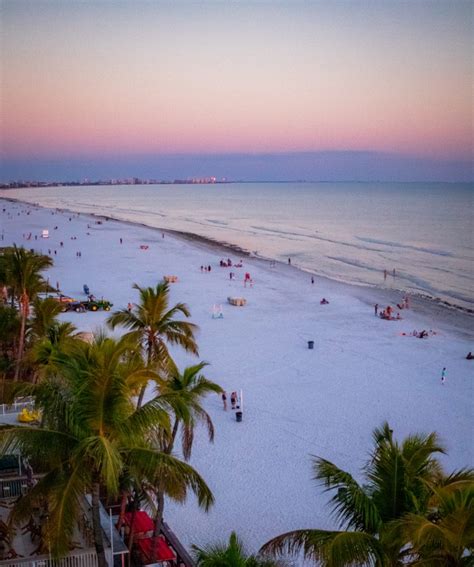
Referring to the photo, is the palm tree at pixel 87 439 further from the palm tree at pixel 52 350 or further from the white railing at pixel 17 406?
the white railing at pixel 17 406

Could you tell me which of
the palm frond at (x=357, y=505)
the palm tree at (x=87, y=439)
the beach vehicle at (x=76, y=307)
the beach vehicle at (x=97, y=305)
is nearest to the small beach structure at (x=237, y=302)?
the beach vehicle at (x=97, y=305)

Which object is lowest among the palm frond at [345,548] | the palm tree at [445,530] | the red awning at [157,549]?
the red awning at [157,549]

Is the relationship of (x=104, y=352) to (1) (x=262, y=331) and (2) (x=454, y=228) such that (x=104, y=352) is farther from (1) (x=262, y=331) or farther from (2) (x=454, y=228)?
(2) (x=454, y=228)

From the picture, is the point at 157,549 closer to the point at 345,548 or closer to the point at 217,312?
the point at 345,548

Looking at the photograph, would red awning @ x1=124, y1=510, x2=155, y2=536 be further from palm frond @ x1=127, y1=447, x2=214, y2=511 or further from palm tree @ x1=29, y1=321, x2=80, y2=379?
palm frond @ x1=127, y1=447, x2=214, y2=511

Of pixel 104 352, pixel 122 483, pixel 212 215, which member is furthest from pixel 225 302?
pixel 212 215

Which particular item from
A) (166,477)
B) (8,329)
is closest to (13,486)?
(166,477)

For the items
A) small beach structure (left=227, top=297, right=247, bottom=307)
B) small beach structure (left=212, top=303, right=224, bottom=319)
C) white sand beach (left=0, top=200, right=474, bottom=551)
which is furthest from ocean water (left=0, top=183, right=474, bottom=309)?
small beach structure (left=212, top=303, right=224, bottom=319)
